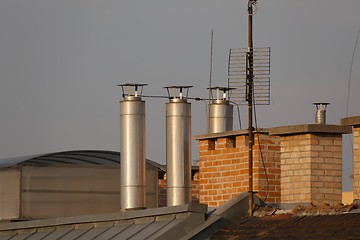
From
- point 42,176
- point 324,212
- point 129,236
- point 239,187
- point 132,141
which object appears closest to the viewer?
point 324,212

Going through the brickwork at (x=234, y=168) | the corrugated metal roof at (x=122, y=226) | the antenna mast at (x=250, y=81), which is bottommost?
the corrugated metal roof at (x=122, y=226)

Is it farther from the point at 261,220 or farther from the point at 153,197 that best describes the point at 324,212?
the point at 153,197

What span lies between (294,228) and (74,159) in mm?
15330

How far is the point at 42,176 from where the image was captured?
1254 inches

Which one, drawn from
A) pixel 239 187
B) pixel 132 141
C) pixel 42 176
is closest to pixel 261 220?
pixel 239 187

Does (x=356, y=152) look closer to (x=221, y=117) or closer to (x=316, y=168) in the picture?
(x=316, y=168)

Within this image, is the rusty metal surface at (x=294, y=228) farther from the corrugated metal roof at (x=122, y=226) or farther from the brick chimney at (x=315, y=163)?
the brick chimney at (x=315, y=163)

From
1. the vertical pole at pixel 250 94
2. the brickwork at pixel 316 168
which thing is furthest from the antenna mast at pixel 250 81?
the brickwork at pixel 316 168

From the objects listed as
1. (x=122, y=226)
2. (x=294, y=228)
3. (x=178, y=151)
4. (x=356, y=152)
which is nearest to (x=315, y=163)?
(x=356, y=152)

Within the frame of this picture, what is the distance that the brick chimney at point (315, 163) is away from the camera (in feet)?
68.1

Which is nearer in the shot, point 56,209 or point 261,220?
point 261,220

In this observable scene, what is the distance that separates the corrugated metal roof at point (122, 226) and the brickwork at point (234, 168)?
7.09 ft

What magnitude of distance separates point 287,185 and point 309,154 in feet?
2.39

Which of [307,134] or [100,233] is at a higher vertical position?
[307,134]
